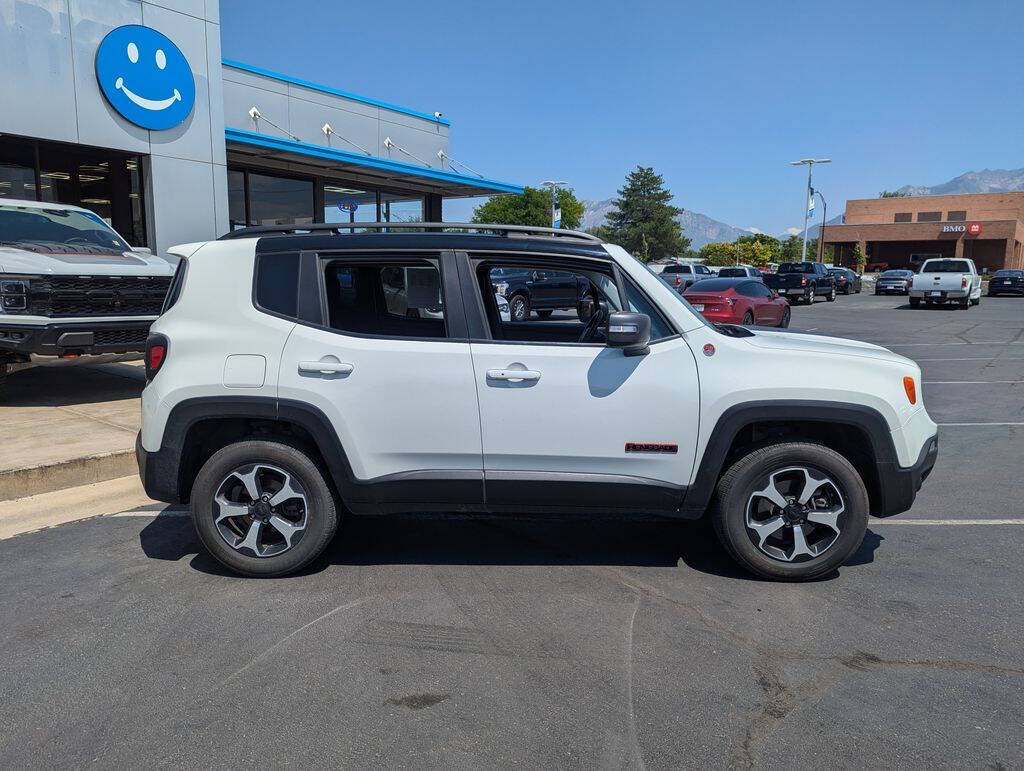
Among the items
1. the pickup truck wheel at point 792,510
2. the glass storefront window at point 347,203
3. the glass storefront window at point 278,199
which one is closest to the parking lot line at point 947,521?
the pickup truck wheel at point 792,510

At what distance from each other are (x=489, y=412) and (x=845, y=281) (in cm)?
4179

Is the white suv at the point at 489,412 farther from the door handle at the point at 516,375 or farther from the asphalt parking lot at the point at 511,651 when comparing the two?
the asphalt parking lot at the point at 511,651

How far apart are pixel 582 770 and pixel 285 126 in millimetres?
19504

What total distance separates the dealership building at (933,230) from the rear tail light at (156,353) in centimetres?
7301

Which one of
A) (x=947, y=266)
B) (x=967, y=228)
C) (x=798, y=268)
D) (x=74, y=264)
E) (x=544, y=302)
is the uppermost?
(x=967, y=228)

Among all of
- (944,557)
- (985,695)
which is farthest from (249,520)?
(944,557)

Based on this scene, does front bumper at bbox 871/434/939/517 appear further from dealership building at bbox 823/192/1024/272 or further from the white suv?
dealership building at bbox 823/192/1024/272

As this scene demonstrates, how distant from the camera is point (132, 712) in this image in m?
3.00

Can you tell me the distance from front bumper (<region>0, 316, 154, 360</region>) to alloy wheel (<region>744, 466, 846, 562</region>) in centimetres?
695

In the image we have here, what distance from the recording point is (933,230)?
66750 mm

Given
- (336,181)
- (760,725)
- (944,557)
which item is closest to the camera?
(760,725)

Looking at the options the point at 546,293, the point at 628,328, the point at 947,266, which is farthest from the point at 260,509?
the point at 947,266

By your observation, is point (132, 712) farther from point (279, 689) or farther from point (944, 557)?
point (944, 557)

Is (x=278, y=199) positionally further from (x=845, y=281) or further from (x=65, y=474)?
(x=845, y=281)
